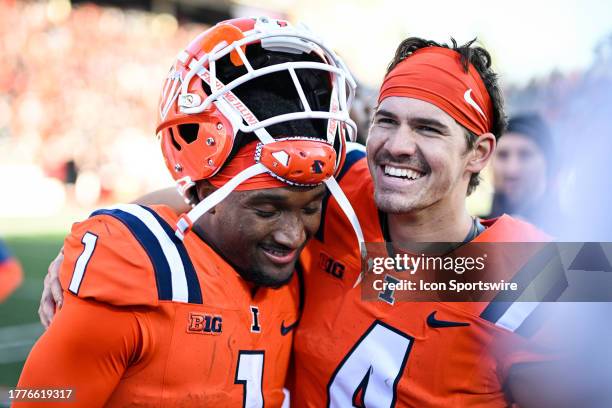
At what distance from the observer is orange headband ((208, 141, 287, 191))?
6.89 ft

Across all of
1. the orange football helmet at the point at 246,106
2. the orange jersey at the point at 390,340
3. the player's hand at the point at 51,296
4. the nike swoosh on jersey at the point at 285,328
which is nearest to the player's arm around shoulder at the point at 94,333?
the player's hand at the point at 51,296

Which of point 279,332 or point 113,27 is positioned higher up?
point 113,27

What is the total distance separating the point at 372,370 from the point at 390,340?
0.12m

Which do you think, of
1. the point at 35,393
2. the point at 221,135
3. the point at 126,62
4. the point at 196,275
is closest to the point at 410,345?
the point at 196,275

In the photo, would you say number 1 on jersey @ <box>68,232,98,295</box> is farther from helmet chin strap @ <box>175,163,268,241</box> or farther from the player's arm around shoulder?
helmet chin strap @ <box>175,163,268,241</box>

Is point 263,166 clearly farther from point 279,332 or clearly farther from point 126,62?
point 126,62

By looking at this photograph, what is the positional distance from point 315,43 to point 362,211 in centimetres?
65

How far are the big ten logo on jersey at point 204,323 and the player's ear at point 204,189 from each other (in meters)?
0.34

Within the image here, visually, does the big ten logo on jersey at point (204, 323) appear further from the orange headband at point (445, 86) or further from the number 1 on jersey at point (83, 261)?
A: the orange headband at point (445, 86)

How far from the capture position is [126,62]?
17734 millimetres

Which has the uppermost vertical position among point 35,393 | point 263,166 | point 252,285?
point 263,166

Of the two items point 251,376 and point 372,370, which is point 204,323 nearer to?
point 251,376

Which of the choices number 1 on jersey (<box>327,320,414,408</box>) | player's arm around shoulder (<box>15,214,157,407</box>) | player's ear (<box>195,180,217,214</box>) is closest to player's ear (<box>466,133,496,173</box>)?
number 1 on jersey (<box>327,320,414,408</box>)

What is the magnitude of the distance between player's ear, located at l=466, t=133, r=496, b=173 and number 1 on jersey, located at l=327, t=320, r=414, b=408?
69cm
